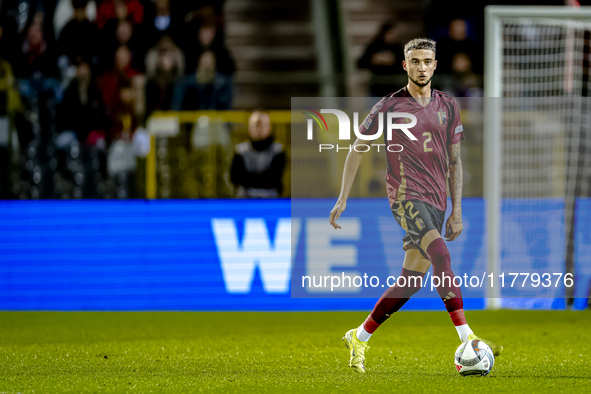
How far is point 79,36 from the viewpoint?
9133 millimetres

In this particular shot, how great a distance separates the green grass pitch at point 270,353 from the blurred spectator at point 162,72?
237 cm

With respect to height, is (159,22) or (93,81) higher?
(159,22)

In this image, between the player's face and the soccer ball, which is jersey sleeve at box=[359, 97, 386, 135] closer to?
the player's face

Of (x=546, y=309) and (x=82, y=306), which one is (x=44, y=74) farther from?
(x=546, y=309)

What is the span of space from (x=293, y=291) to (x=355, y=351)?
277cm

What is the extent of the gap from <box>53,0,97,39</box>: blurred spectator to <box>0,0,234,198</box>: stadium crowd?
12 millimetres

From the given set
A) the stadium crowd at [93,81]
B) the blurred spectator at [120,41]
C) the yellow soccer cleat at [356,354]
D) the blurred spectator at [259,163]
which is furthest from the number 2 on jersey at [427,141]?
the blurred spectator at [120,41]

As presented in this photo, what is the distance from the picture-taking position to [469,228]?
722 centimetres

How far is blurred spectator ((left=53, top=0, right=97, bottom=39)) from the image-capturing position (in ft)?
30.1

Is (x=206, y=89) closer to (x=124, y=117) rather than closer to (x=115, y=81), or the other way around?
(x=124, y=117)

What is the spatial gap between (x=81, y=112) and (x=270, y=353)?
4154 mm

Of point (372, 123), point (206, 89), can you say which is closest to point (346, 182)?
point (372, 123)

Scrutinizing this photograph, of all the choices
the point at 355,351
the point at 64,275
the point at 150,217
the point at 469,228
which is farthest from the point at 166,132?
the point at 355,351

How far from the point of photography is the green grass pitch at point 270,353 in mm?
4074
